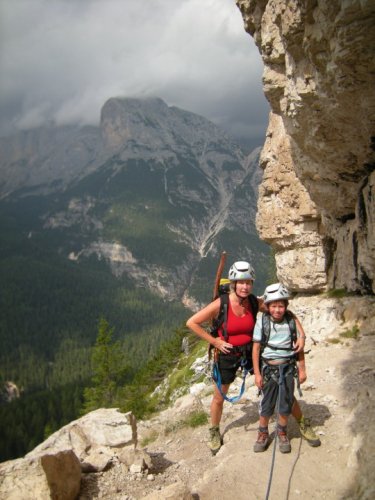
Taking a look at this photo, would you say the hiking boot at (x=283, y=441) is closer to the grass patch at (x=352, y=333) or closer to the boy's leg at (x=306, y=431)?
the boy's leg at (x=306, y=431)

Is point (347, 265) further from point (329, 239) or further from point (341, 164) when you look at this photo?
point (341, 164)

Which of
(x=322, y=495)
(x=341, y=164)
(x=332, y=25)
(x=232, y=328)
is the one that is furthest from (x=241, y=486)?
(x=341, y=164)

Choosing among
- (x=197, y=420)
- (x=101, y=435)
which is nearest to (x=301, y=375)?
(x=197, y=420)

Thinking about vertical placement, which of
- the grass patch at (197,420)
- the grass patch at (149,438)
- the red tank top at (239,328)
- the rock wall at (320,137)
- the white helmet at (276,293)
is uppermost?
the rock wall at (320,137)

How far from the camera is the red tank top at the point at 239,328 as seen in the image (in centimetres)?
770

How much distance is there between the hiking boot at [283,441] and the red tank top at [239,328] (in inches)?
78.9

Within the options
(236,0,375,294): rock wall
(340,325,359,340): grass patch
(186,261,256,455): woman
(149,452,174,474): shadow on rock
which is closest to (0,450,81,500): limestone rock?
(149,452,174,474): shadow on rock

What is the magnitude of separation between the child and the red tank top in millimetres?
310

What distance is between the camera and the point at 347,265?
21.8 m

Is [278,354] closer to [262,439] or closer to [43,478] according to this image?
[262,439]

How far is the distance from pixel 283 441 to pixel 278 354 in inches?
74.4

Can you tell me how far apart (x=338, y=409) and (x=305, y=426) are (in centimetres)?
217

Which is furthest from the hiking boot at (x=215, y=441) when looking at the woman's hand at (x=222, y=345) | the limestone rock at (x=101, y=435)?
the woman's hand at (x=222, y=345)

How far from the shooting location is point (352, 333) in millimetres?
16203
